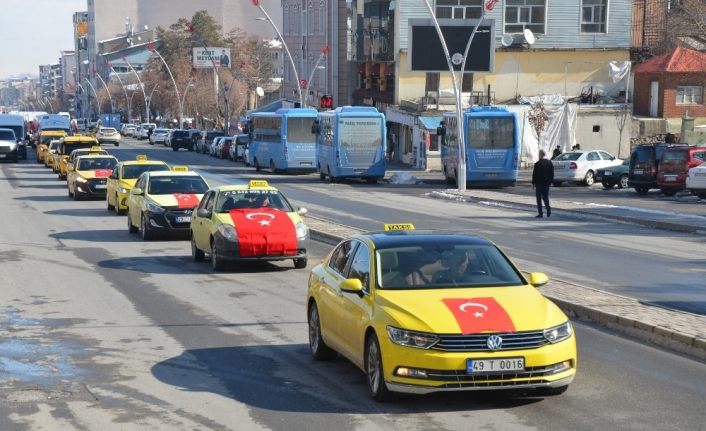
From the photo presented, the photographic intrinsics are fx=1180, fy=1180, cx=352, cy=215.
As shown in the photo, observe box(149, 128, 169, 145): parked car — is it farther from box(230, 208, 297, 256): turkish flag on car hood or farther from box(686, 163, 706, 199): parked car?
box(230, 208, 297, 256): turkish flag on car hood

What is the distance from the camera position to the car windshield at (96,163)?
39.2 metres

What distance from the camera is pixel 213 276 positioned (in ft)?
63.7

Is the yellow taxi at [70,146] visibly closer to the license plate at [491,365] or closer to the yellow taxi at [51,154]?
the yellow taxi at [51,154]

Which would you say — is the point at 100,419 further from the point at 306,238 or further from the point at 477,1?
the point at 477,1

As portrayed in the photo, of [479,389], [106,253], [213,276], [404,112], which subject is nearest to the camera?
[479,389]

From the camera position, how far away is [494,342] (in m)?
9.35

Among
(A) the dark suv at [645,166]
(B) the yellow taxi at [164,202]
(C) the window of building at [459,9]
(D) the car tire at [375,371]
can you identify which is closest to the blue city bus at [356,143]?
(A) the dark suv at [645,166]

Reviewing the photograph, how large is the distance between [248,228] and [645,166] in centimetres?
2666

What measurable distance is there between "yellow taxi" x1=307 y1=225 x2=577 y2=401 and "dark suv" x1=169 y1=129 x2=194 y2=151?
82.6 metres

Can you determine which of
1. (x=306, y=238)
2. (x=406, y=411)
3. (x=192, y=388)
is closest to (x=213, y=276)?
(x=306, y=238)

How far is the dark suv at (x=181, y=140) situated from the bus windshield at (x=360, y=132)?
140 ft

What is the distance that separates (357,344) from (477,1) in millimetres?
64629

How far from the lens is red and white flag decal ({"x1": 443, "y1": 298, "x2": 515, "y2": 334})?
30.9ft

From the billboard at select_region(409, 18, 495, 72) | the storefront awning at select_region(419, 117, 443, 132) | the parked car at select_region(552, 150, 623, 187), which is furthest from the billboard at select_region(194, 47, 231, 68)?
the parked car at select_region(552, 150, 623, 187)
